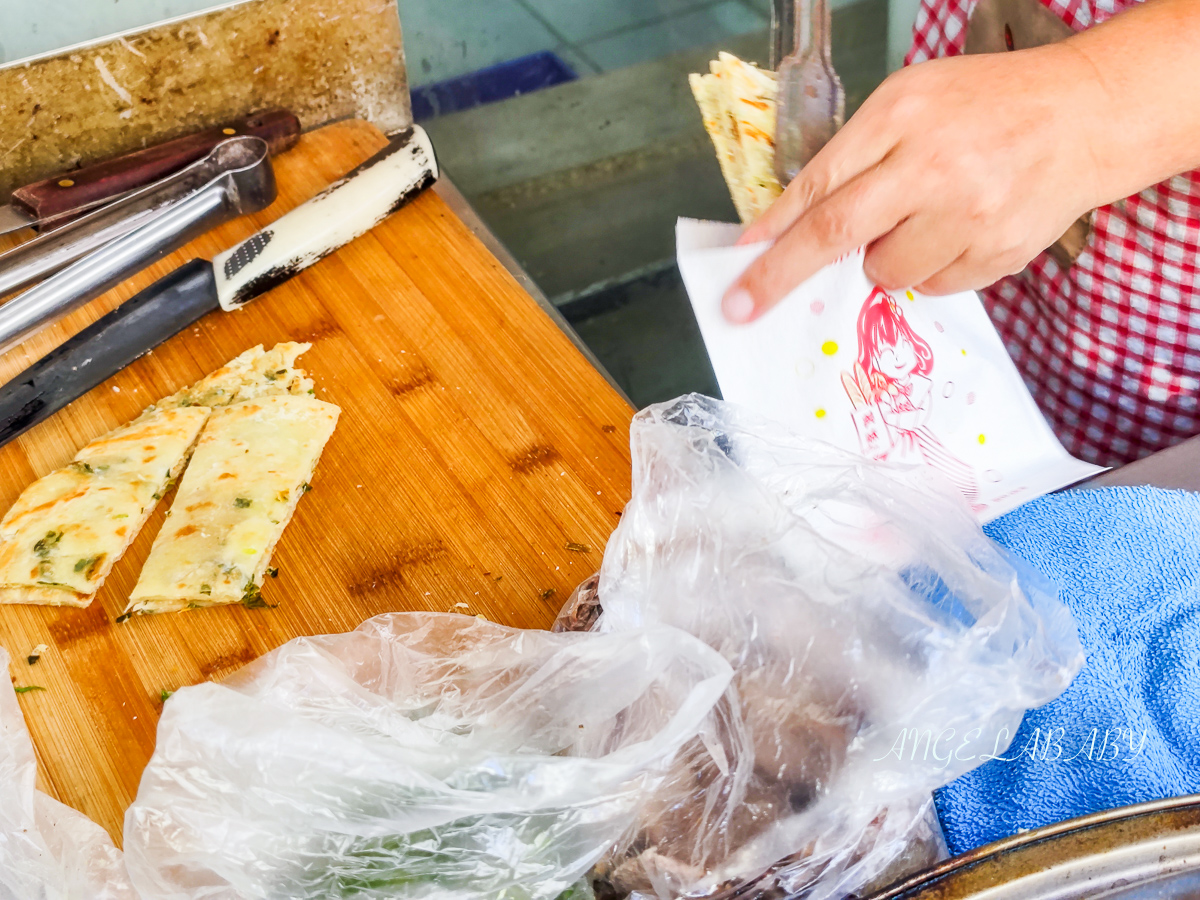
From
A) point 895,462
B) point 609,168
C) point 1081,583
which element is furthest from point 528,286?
point 609,168

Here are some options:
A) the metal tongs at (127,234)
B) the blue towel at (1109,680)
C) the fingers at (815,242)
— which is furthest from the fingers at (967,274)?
the metal tongs at (127,234)

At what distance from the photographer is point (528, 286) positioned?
53.2 inches

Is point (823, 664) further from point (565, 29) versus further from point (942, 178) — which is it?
point (565, 29)

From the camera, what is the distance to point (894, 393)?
865mm

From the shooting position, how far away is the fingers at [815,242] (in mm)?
746

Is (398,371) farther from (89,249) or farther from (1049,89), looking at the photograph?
(1049,89)

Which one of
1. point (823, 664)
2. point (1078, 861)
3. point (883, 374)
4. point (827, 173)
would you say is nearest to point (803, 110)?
point (827, 173)

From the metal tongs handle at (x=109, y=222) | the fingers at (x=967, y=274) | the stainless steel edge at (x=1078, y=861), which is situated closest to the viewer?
the stainless steel edge at (x=1078, y=861)

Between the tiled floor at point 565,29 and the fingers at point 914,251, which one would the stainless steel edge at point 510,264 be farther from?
the tiled floor at point 565,29

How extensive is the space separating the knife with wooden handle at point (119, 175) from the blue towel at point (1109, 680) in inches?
47.9

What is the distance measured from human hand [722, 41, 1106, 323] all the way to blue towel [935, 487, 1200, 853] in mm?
263

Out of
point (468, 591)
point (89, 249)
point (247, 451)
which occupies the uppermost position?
point (89, 249)

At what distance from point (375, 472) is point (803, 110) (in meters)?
Answer: 0.63

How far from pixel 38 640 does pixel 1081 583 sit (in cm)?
104
